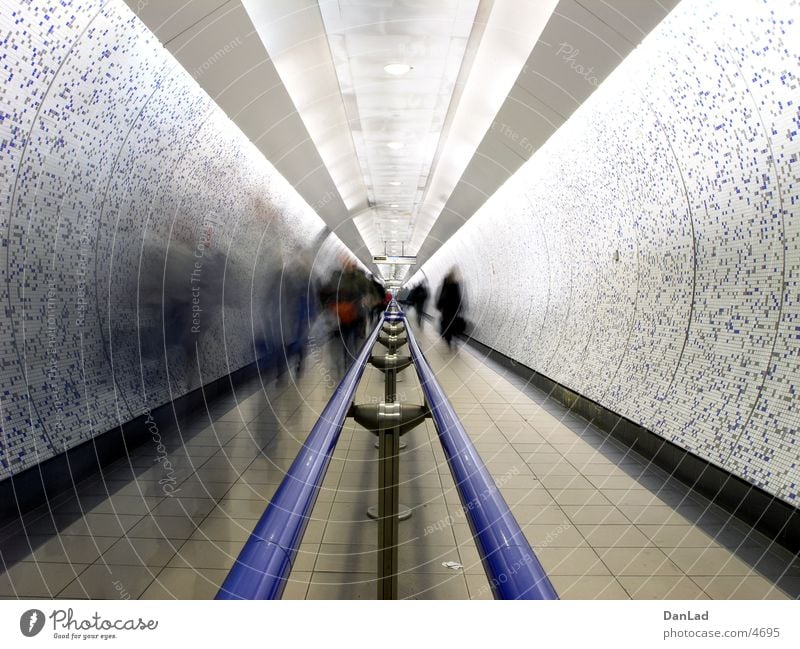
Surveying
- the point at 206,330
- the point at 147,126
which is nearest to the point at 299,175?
the point at 206,330

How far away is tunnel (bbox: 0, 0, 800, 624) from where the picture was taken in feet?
7.16

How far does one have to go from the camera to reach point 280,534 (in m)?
0.92

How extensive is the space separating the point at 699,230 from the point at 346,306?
1332 cm

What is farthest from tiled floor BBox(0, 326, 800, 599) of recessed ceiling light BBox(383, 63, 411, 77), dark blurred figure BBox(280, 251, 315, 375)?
dark blurred figure BBox(280, 251, 315, 375)

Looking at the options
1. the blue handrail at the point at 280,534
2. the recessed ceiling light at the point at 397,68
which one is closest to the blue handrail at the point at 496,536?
the blue handrail at the point at 280,534

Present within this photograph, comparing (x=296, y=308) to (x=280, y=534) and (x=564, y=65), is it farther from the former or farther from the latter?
(x=280, y=534)

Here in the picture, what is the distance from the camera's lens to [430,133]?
6363 millimetres

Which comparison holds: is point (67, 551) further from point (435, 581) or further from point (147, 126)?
point (147, 126)

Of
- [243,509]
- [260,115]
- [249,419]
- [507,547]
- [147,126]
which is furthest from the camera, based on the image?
[249,419]

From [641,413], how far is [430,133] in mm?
3482

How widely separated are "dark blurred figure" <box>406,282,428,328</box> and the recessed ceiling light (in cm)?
2496

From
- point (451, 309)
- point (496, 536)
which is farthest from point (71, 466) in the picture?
point (451, 309)

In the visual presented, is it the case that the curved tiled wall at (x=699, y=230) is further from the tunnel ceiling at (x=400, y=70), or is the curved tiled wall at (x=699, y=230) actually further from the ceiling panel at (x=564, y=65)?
the tunnel ceiling at (x=400, y=70)

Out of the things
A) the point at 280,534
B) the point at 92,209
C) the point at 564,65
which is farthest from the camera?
the point at 564,65
